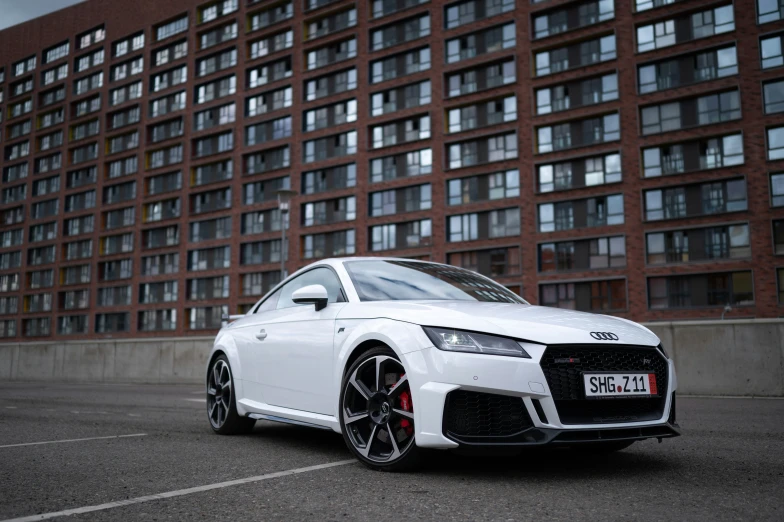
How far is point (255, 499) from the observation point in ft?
11.1

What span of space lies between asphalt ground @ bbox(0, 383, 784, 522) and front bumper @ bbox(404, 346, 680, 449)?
24 cm

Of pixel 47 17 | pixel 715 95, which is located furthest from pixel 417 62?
pixel 47 17

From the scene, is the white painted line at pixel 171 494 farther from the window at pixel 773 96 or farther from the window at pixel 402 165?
the window at pixel 402 165

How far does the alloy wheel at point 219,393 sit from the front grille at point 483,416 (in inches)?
119

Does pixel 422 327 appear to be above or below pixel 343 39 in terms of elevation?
below

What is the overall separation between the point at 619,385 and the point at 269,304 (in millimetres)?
3348

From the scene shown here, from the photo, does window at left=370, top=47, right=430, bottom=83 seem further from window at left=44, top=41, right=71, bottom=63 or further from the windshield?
the windshield

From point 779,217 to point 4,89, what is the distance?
8036 cm

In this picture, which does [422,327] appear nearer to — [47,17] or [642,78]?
[642,78]

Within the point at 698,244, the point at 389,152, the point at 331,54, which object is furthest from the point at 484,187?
the point at 331,54

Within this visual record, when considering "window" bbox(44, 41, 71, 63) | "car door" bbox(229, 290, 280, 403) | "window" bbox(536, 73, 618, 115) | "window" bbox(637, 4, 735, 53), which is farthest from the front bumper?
"window" bbox(44, 41, 71, 63)

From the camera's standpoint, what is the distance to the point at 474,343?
3863mm

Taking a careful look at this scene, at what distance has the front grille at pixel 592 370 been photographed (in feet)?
12.4

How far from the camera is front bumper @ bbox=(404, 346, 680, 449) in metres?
3.71
